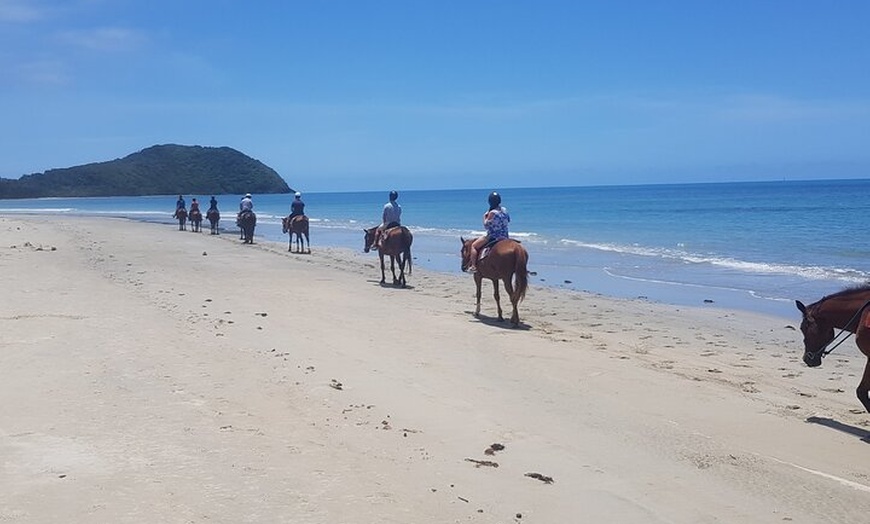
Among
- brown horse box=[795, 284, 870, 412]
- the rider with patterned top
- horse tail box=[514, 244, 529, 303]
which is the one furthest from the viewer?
the rider with patterned top

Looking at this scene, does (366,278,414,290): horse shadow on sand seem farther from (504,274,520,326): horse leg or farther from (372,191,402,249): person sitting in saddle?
(504,274,520,326): horse leg

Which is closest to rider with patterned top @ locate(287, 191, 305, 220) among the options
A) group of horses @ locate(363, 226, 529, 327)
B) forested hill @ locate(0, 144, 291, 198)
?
group of horses @ locate(363, 226, 529, 327)

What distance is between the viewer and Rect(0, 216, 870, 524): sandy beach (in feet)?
17.0

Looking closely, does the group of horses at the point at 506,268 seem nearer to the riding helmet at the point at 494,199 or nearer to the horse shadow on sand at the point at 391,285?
the riding helmet at the point at 494,199

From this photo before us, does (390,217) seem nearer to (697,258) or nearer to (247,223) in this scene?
(697,258)

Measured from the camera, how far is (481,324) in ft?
41.9

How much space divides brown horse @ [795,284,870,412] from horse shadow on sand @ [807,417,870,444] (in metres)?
0.22

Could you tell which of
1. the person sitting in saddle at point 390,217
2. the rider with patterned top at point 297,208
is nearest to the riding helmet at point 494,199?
the person sitting in saddle at point 390,217

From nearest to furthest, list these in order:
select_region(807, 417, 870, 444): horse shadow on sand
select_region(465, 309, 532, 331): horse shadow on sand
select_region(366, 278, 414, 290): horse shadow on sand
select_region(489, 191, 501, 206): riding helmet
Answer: select_region(807, 417, 870, 444): horse shadow on sand
select_region(465, 309, 532, 331): horse shadow on sand
select_region(489, 191, 501, 206): riding helmet
select_region(366, 278, 414, 290): horse shadow on sand

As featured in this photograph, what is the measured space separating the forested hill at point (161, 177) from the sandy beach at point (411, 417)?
144151 mm

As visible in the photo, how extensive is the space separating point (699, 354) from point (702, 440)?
4.09m

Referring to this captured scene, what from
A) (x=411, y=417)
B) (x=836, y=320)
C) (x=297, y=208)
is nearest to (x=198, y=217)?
(x=297, y=208)

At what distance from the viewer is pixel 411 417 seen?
7062 millimetres

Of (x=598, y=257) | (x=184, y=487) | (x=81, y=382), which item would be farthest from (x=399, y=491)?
(x=598, y=257)
